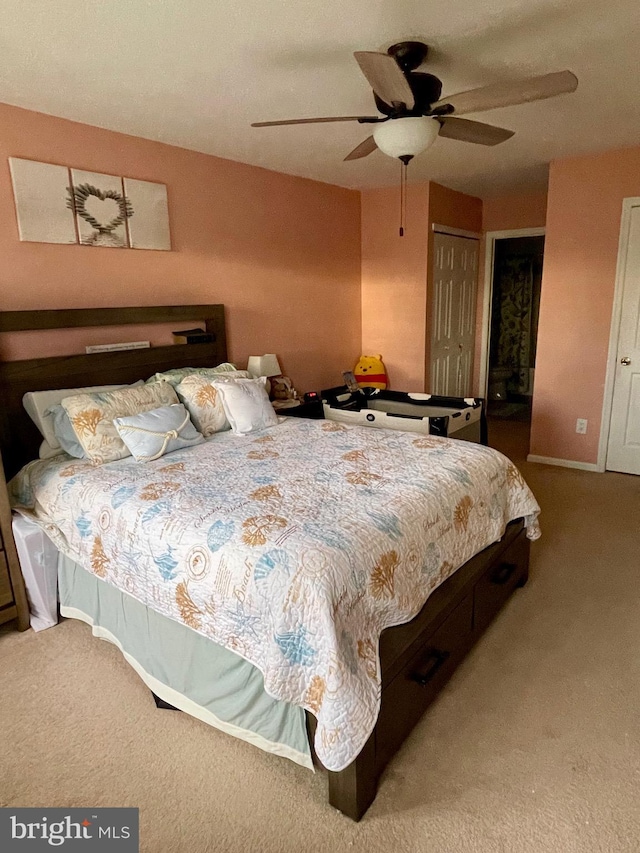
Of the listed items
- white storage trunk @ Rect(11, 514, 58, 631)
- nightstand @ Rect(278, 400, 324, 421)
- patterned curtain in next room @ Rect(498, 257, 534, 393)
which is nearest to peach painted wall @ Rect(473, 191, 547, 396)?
→ patterned curtain in next room @ Rect(498, 257, 534, 393)

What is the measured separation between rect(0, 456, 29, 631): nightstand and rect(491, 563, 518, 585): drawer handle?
211 cm

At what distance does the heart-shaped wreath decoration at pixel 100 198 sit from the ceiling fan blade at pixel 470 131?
1.82 metres

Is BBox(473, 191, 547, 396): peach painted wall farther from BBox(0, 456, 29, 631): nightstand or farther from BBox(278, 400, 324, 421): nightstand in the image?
BBox(0, 456, 29, 631): nightstand

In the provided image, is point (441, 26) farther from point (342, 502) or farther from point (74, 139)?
point (74, 139)

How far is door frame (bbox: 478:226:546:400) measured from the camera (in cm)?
536

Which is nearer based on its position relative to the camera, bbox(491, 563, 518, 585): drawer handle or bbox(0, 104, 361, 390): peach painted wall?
bbox(491, 563, 518, 585): drawer handle

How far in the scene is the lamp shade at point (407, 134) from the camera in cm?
203

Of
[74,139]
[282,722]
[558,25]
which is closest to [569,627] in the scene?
[282,722]

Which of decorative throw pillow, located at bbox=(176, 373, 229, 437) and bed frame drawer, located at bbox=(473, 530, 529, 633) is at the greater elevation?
decorative throw pillow, located at bbox=(176, 373, 229, 437)

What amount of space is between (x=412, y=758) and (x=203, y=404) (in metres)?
1.93

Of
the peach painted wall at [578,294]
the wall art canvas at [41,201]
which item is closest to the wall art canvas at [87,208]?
the wall art canvas at [41,201]

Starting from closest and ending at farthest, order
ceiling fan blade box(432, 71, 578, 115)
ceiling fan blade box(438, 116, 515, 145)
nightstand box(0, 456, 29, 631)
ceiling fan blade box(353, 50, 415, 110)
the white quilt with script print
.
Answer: the white quilt with script print, ceiling fan blade box(353, 50, 415, 110), ceiling fan blade box(432, 71, 578, 115), ceiling fan blade box(438, 116, 515, 145), nightstand box(0, 456, 29, 631)

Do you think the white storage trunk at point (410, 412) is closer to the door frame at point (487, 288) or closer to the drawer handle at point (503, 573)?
the drawer handle at point (503, 573)

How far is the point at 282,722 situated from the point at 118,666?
92 cm
